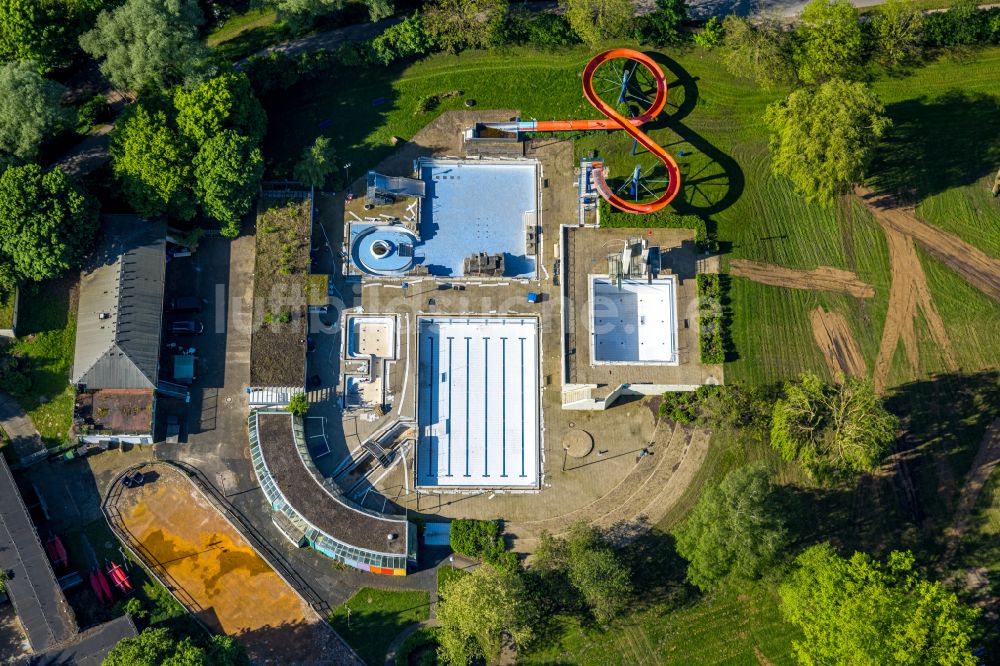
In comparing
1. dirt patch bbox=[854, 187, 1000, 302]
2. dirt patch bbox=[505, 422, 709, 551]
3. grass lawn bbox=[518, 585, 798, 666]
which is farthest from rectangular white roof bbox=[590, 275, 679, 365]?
grass lawn bbox=[518, 585, 798, 666]

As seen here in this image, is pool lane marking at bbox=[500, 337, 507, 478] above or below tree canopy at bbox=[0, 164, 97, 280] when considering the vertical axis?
below

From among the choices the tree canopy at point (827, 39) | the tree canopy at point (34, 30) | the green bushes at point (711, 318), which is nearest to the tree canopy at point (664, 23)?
the tree canopy at point (827, 39)

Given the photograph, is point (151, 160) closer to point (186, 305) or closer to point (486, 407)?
point (186, 305)

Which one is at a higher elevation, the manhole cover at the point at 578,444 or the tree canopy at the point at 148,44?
the tree canopy at the point at 148,44

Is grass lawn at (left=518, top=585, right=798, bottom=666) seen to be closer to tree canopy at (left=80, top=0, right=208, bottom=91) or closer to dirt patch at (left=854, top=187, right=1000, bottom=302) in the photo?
dirt patch at (left=854, top=187, right=1000, bottom=302)

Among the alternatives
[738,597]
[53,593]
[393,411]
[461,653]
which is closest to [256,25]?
[393,411]

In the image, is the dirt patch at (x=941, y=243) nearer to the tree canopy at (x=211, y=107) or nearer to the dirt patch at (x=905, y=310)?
the dirt patch at (x=905, y=310)
